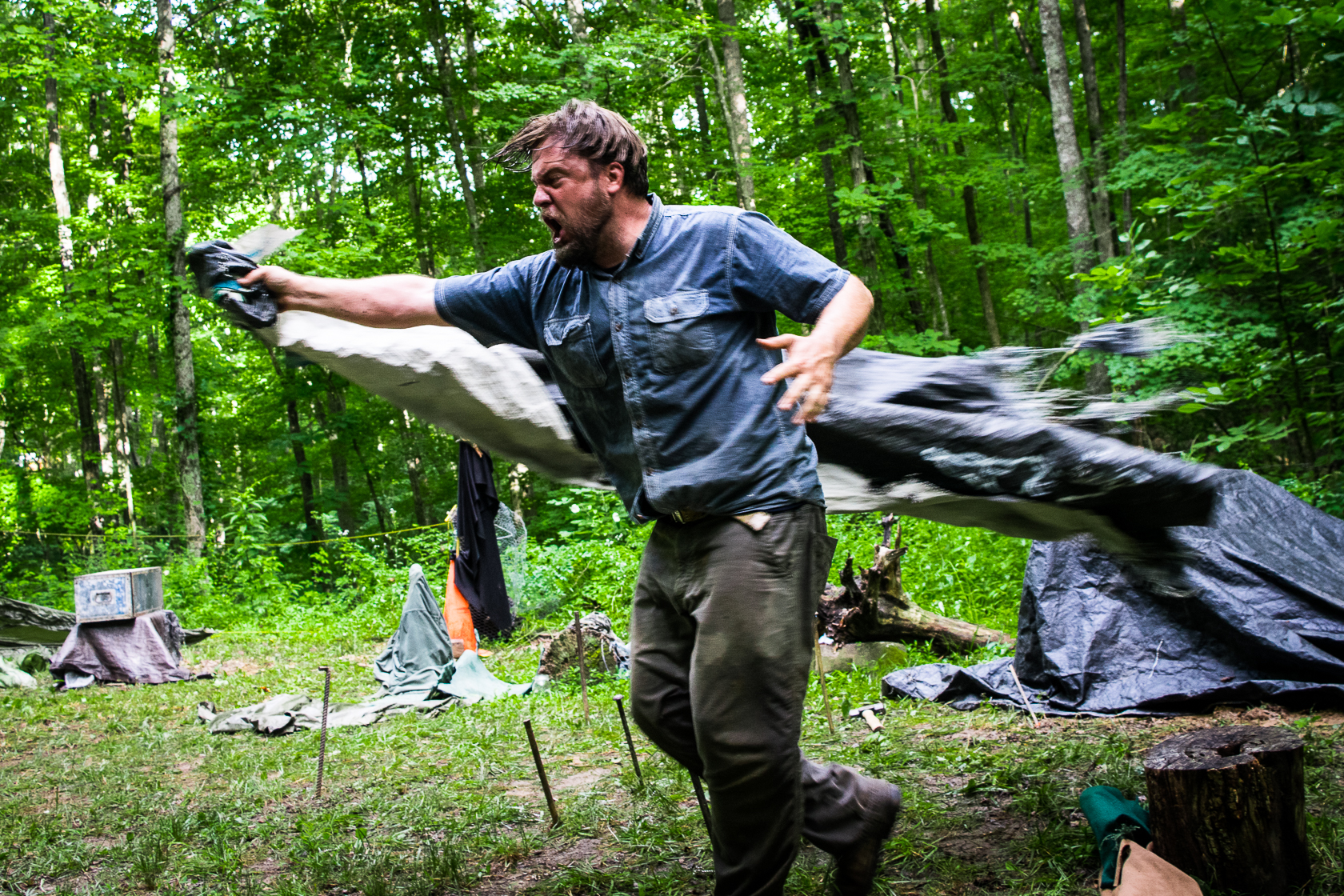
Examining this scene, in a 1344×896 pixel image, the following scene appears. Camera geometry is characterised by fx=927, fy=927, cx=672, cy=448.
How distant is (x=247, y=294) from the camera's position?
7.91 ft

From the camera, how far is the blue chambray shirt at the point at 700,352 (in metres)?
2.06

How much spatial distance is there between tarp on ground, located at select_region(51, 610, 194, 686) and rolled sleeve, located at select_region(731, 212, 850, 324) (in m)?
8.14

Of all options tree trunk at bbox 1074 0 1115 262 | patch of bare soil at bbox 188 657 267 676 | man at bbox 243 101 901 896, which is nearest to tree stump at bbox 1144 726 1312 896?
man at bbox 243 101 901 896

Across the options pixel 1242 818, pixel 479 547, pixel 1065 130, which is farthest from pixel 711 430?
pixel 1065 130

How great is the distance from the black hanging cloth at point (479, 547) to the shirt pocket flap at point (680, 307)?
6.11 m

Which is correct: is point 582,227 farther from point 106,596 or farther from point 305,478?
Result: point 305,478

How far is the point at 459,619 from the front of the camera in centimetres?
786

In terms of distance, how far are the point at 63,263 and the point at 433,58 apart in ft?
24.0

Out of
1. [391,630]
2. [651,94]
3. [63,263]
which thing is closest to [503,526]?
[391,630]

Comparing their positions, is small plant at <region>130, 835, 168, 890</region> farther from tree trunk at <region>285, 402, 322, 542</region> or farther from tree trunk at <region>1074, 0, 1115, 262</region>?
tree trunk at <region>285, 402, 322, 542</region>

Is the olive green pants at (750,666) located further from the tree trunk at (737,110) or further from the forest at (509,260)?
the tree trunk at (737,110)

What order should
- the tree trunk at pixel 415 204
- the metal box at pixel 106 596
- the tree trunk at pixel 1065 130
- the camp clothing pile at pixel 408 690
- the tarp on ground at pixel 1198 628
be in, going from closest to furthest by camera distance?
the tarp on ground at pixel 1198 628 → the camp clothing pile at pixel 408 690 → the metal box at pixel 106 596 → the tree trunk at pixel 1065 130 → the tree trunk at pixel 415 204

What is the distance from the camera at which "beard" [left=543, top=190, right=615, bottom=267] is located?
2129mm

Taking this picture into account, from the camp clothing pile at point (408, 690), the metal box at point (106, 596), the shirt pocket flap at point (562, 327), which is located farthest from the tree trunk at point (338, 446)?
the shirt pocket flap at point (562, 327)
